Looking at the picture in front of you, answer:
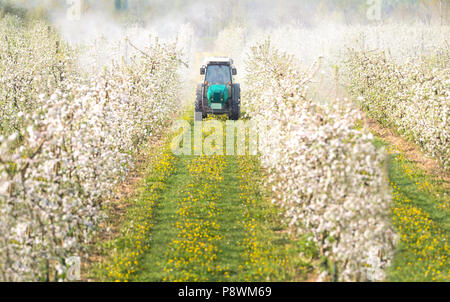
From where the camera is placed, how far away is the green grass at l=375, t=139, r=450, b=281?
9844mm

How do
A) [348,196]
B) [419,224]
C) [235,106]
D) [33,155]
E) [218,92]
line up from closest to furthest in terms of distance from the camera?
1. [33,155]
2. [348,196]
3. [419,224]
4. [218,92]
5. [235,106]

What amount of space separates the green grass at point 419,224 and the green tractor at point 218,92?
1020 centimetres

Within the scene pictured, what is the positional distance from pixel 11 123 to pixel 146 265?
40.2 ft

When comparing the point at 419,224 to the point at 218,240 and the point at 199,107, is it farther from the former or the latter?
the point at 199,107

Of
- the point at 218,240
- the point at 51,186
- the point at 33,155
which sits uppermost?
the point at 33,155

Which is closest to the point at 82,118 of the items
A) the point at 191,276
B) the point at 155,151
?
the point at 191,276

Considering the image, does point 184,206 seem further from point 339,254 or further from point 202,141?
point 202,141

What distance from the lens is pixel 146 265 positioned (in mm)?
9961

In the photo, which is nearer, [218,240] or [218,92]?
[218,240]

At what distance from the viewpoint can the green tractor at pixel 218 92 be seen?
25.2m

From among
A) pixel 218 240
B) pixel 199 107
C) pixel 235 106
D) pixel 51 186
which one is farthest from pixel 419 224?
pixel 199 107

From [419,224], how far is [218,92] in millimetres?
14695

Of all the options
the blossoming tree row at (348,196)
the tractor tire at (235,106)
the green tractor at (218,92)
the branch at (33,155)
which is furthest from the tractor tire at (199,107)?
the branch at (33,155)

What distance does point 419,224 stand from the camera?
1220 centimetres
